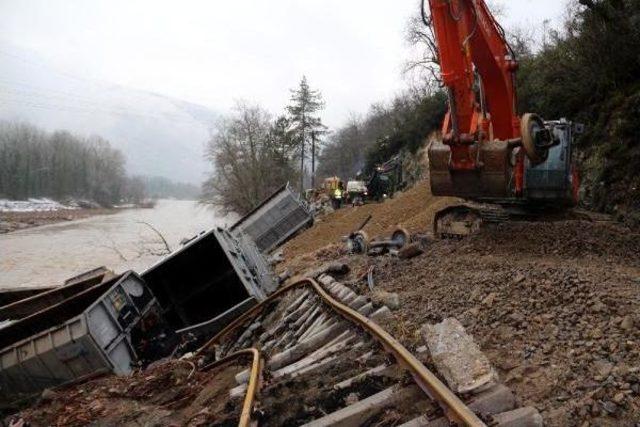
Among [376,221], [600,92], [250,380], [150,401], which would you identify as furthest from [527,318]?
[376,221]

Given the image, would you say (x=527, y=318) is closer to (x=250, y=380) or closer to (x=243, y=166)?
(x=250, y=380)

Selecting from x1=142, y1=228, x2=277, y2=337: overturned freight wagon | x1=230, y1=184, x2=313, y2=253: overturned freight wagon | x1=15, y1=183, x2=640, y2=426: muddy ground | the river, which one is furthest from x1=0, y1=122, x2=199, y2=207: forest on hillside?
x1=15, y1=183, x2=640, y2=426: muddy ground

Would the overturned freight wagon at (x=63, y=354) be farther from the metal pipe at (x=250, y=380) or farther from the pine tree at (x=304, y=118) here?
the pine tree at (x=304, y=118)

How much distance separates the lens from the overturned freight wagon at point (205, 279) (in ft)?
36.0

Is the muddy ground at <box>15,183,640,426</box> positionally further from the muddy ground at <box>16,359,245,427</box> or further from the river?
the river

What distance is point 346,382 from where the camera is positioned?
4.54 metres

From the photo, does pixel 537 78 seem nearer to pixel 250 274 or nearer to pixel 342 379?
pixel 250 274

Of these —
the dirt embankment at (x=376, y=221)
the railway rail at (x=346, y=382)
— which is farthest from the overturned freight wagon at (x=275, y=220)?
the railway rail at (x=346, y=382)

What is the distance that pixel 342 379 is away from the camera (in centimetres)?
471

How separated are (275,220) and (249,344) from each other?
1522 cm

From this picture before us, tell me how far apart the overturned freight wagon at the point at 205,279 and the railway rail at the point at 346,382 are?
403 centimetres

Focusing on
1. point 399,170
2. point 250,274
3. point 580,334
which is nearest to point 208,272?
point 250,274

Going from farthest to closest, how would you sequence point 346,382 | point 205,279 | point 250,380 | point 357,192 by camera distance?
1. point 357,192
2. point 205,279
3. point 250,380
4. point 346,382

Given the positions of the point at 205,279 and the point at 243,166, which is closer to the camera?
the point at 205,279
